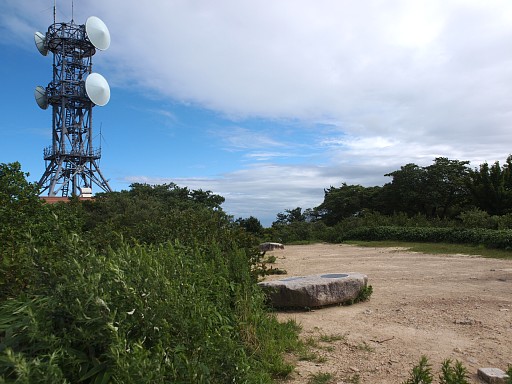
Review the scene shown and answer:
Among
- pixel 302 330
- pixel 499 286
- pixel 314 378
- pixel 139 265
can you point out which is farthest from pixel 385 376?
pixel 499 286

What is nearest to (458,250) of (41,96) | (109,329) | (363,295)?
(363,295)

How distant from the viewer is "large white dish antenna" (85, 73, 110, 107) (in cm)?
2550

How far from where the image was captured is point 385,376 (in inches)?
139

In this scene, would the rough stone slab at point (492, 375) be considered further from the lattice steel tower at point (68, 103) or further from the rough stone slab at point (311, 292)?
the lattice steel tower at point (68, 103)

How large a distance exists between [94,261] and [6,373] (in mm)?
667

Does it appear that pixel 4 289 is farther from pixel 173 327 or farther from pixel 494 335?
pixel 494 335

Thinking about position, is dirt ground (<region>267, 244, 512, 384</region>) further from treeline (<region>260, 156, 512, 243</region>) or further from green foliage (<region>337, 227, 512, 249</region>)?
treeline (<region>260, 156, 512, 243</region>)

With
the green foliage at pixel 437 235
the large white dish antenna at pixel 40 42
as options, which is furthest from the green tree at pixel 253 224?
the large white dish antenna at pixel 40 42

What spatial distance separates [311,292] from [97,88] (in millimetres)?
23999

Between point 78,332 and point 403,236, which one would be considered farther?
point 403,236

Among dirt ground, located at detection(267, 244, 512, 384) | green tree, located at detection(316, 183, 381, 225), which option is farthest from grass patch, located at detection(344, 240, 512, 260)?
green tree, located at detection(316, 183, 381, 225)

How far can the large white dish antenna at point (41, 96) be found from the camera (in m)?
30.0

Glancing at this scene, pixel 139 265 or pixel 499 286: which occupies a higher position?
pixel 139 265

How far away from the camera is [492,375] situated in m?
3.31
